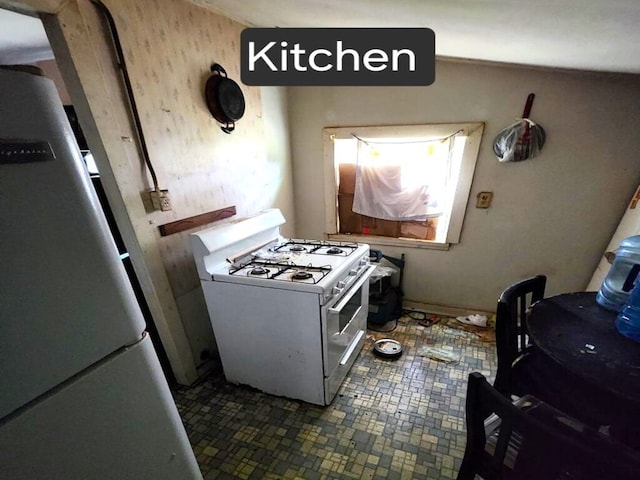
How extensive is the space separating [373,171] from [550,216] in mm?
1472

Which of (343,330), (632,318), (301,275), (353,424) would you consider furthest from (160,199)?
(632,318)

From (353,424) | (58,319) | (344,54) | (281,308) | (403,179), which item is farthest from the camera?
(403,179)

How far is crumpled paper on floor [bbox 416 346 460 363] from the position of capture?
217 cm

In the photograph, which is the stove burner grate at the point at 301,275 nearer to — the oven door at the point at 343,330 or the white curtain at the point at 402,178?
the oven door at the point at 343,330

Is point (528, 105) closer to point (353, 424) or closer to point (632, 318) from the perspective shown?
point (632, 318)

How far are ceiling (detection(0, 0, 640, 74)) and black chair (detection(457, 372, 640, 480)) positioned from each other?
108 centimetres

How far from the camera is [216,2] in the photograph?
1661mm

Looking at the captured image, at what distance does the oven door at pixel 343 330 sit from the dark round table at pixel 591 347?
908 millimetres

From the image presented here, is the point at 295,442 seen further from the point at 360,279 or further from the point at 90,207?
the point at 90,207

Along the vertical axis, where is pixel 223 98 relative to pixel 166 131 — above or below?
above

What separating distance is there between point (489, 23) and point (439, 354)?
212 centimetres

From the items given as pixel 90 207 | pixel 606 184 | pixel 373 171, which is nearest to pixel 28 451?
pixel 90 207

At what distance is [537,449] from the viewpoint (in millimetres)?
685

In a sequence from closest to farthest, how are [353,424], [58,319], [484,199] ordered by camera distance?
[58,319] < [353,424] < [484,199]
